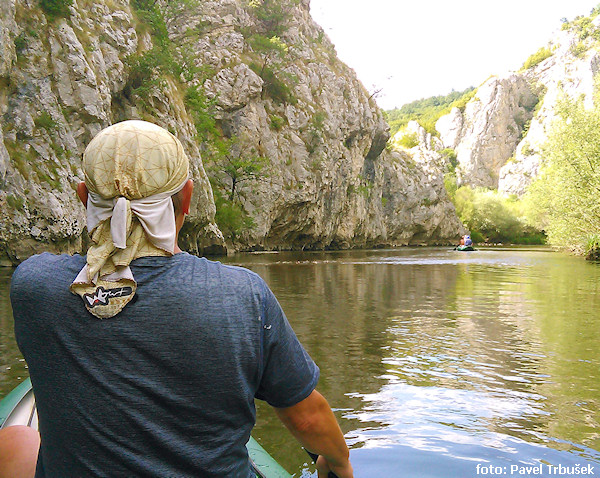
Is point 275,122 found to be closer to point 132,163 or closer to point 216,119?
point 216,119

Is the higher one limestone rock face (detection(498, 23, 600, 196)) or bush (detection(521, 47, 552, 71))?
bush (detection(521, 47, 552, 71))

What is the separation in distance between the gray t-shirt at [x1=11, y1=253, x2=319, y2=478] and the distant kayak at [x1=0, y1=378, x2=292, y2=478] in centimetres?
99

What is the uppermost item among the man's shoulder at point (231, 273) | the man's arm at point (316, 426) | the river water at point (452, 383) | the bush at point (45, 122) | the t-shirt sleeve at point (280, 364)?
the bush at point (45, 122)

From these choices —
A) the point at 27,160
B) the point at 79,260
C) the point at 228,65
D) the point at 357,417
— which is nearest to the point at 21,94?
the point at 27,160

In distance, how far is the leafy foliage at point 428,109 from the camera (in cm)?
12812

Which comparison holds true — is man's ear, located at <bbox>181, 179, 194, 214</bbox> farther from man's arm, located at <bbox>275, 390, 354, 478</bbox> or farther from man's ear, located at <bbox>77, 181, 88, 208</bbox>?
man's arm, located at <bbox>275, 390, 354, 478</bbox>

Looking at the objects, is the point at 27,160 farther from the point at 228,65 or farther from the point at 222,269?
the point at 228,65

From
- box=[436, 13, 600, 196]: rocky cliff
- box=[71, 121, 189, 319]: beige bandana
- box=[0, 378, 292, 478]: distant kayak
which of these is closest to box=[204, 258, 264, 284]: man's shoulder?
box=[71, 121, 189, 319]: beige bandana

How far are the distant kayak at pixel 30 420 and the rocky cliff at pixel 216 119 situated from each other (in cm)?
1261

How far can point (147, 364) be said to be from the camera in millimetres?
1267

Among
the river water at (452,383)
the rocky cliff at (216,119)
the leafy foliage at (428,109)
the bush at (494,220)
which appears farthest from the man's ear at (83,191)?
the leafy foliage at (428,109)

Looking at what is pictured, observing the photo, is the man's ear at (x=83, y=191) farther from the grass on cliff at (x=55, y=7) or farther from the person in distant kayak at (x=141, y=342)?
the grass on cliff at (x=55, y=7)

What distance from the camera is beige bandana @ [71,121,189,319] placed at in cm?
131

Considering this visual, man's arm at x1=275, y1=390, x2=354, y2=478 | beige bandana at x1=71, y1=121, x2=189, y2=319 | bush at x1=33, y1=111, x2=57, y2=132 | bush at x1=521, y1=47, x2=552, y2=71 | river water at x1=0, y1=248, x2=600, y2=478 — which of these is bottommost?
river water at x1=0, y1=248, x2=600, y2=478
